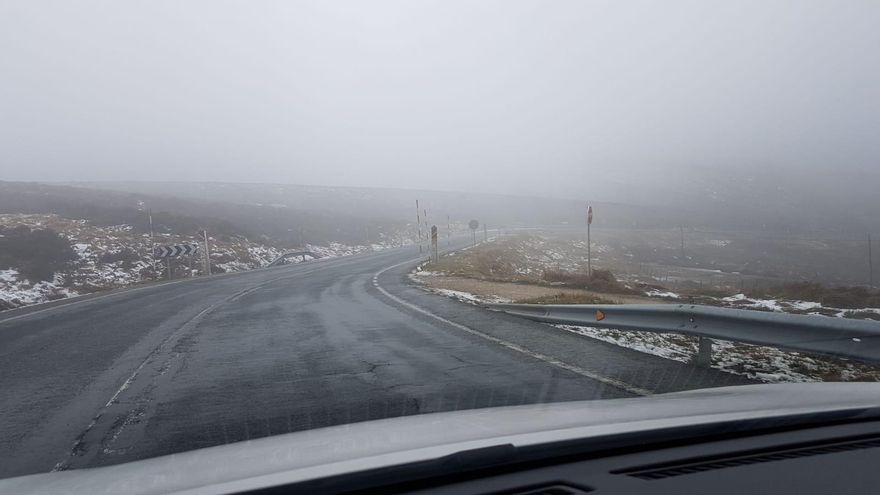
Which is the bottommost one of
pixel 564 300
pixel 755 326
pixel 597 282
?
pixel 597 282

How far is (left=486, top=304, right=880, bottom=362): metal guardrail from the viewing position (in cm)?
590

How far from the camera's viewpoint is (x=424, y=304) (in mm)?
15125

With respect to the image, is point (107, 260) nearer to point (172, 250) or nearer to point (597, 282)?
point (172, 250)

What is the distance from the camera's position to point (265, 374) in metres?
7.84

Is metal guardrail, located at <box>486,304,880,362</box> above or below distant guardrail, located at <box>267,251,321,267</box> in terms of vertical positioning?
above

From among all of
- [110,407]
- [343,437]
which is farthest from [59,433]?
[343,437]

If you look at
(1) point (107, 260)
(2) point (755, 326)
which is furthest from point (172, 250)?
(2) point (755, 326)

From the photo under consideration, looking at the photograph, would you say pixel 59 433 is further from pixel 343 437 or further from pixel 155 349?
pixel 155 349

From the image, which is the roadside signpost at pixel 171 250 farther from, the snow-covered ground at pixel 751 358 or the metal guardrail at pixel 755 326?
the metal guardrail at pixel 755 326

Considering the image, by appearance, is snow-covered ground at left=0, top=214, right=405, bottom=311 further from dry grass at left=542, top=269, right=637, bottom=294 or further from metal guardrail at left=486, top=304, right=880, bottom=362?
metal guardrail at left=486, top=304, right=880, bottom=362

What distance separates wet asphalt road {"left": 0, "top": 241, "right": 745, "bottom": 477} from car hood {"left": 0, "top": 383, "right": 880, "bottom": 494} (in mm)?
1854

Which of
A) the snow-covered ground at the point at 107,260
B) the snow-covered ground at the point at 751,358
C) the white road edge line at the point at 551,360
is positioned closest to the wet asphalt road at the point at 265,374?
the white road edge line at the point at 551,360

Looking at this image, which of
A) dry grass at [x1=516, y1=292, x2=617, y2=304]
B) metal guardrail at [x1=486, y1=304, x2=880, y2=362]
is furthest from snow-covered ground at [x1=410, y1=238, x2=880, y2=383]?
dry grass at [x1=516, y1=292, x2=617, y2=304]

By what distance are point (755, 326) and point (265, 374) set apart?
18.5 feet
